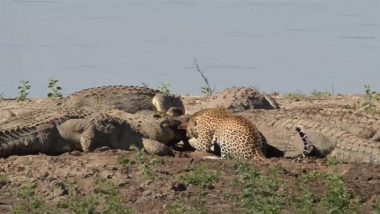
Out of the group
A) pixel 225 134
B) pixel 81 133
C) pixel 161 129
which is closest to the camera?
pixel 81 133

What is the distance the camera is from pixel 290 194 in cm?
1118

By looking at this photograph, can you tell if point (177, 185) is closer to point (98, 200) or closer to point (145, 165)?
point (145, 165)

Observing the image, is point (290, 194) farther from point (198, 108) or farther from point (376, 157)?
point (198, 108)

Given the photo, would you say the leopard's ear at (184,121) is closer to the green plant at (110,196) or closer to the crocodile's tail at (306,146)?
the crocodile's tail at (306,146)

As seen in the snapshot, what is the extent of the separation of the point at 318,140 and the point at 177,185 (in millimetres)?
2642

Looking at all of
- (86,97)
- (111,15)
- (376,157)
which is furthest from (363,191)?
(111,15)

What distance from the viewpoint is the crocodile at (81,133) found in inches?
513

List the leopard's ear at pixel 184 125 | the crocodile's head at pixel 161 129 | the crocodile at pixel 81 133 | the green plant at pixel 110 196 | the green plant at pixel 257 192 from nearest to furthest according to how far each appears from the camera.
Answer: the green plant at pixel 257 192
the green plant at pixel 110 196
the crocodile at pixel 81 133
the crocodile's head at pixel 161 129
the leopard's ear at pixel 184 125

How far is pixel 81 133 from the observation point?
1343 centimetres

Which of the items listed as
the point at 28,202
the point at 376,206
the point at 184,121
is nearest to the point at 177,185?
the point at 28,202

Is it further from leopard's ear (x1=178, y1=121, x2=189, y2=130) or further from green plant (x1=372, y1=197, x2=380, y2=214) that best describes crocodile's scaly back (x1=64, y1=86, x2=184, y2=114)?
green plant (x1=372, y1=197, x2=380, y2=214)

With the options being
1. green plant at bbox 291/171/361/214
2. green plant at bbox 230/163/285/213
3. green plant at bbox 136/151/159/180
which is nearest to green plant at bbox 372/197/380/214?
green plant at bbox 291/171/361/214

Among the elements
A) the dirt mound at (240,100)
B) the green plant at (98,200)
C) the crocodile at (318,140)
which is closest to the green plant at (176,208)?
the green plant at (98,200)

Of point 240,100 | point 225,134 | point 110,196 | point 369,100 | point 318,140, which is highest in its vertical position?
point 240,100
